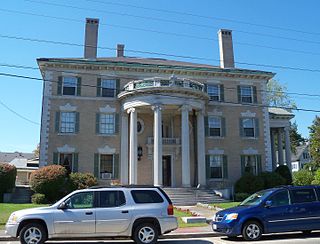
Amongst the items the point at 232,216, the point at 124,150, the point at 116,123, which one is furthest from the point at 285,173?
the point at 232,216

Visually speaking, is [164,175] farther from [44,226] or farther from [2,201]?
[44,226]

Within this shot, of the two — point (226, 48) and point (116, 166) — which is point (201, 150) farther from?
point (226, 48)

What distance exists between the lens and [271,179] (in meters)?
29.9

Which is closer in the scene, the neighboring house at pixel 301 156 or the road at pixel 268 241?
the road at pixel 268 241

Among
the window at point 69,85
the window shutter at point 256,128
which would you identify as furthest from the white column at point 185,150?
the window at point 69,85

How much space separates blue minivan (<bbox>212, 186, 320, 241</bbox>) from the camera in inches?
479

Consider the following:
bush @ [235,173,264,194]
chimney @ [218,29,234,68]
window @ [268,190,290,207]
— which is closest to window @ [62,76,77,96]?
chimney @ [218,29,234,68]

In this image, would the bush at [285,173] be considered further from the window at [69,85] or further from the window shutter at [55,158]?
the window at [69,85]

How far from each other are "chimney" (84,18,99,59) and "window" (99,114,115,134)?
5.44 metres

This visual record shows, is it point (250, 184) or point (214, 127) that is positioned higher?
point (214, 127)

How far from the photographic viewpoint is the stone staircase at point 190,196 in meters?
25.7

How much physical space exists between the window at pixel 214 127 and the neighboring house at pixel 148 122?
9 centimetres

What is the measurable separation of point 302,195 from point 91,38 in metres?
23.9

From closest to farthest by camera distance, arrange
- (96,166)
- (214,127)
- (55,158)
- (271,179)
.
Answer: (55,158)
(96,166)
(271,179)
(214,127)
